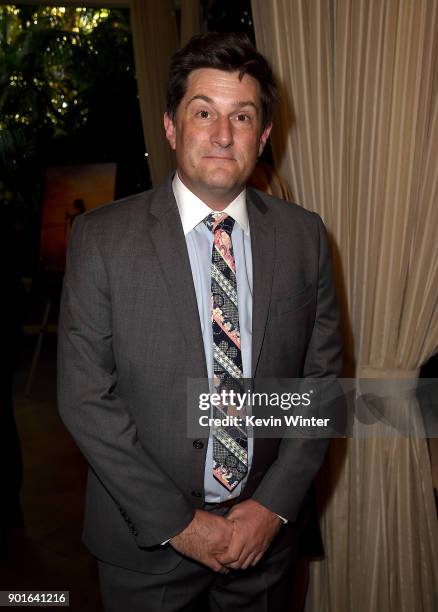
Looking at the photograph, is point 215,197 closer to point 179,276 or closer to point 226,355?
point 179,276

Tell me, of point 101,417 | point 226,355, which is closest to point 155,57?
point 226,355

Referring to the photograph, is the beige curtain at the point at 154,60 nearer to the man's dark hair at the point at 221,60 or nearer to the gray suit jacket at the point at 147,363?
the man's dark hair at the point at 221,60

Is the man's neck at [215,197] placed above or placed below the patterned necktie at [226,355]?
above

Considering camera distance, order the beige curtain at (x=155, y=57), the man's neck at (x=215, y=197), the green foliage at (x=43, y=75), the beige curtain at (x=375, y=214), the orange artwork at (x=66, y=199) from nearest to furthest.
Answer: the man's neck at (x=215, y=197) < the beige curtain at (x=375, y=214) < the beige curtain at (x=155, y=57) < the orange artwork at (x=66, y=199) < the green foliage at (x=43, y=75)

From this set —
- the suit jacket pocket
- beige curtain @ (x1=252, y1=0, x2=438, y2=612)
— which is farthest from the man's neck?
beige curtain @ (x1=252, y1=0, x2=438, y2=612)

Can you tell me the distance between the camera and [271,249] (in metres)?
1.47

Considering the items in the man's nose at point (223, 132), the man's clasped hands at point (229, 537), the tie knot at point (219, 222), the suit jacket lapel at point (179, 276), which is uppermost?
the man's nose at point (223, 132)

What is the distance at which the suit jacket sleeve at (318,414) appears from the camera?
1441 mm

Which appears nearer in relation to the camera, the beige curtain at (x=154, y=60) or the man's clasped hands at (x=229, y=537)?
the man's clasped hands at (x=229, y=537)

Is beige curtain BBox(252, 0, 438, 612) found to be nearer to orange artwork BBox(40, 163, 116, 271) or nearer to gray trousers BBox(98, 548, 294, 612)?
gray trousers BBox(98, 548, 294, 612)

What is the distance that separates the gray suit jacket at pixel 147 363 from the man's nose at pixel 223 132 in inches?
7.3

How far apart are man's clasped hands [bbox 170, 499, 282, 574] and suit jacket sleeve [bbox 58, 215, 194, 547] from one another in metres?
0.04

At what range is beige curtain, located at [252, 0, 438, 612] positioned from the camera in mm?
1650

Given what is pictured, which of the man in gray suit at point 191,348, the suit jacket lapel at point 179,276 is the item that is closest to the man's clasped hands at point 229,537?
the man in gray suit at point 191,348
